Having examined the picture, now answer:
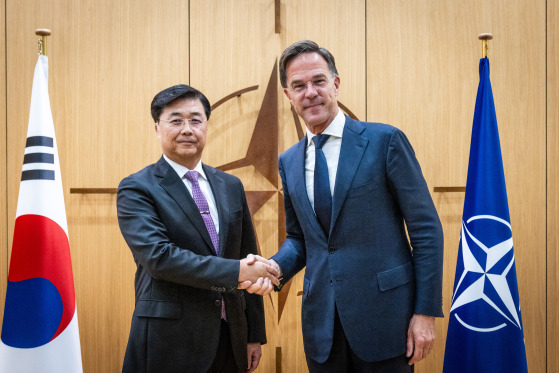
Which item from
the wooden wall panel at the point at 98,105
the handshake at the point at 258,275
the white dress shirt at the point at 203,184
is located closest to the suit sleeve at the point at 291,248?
the handshake at the point at 258,275

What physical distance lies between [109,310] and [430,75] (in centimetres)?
246

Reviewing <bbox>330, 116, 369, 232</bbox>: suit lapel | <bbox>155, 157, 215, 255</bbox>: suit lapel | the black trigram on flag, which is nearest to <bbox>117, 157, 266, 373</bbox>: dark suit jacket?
<bbox>155, 157, 215, 255</bbox>: suit lapel

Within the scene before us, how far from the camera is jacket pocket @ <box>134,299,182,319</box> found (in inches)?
67.5

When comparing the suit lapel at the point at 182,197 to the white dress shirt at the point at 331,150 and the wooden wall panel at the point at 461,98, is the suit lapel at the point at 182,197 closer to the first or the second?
the white dress shirt at the point at 331,150

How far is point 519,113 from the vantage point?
2953mm

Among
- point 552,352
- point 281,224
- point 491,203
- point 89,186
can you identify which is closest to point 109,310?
point 89,186

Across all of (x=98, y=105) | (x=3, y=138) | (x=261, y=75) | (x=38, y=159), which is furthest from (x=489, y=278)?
(x=3, y=138)

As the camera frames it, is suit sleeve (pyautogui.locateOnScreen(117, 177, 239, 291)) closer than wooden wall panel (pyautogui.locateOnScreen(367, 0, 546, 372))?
Yes

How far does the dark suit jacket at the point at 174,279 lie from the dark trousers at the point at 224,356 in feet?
0.12

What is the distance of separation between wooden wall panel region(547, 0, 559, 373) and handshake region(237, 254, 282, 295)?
6.66ft

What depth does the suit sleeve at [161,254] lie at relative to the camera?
1.68m

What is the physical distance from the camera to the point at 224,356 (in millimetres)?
1818

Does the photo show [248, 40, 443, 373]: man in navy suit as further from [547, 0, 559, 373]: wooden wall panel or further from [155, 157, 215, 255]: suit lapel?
[547, 0, 559, 373]: wooden wall panel

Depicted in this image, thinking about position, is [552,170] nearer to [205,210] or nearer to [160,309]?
[205,210]
